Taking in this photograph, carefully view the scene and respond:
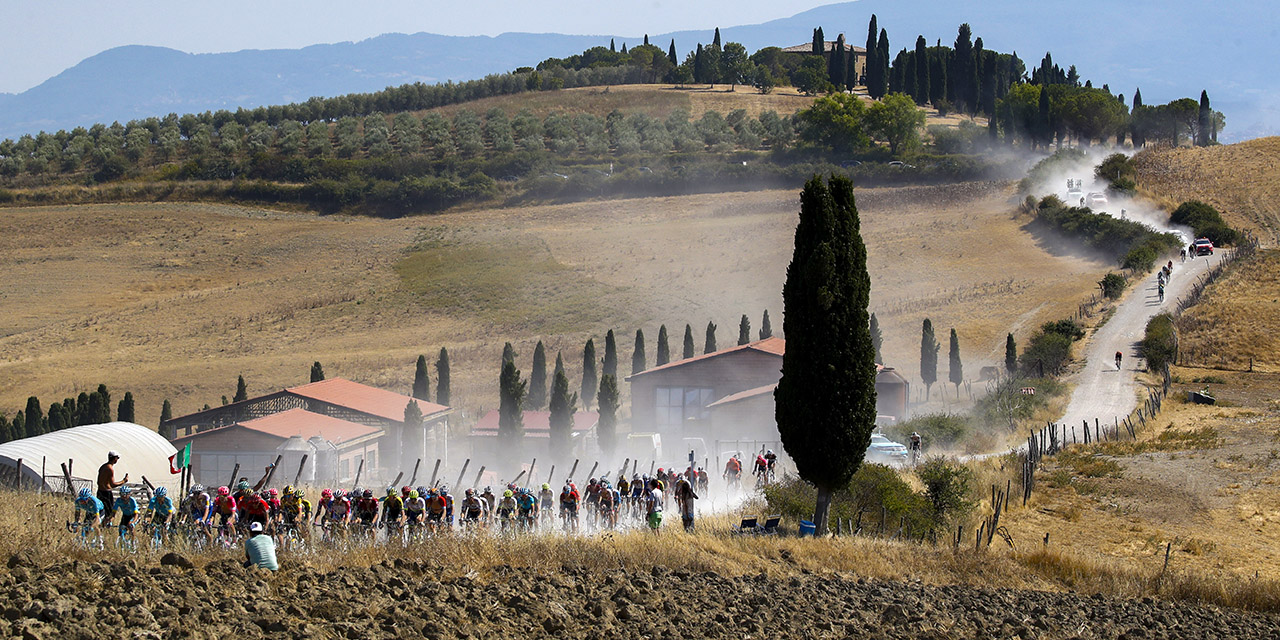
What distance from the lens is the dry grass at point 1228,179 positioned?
283ft

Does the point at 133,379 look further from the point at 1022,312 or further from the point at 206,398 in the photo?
the point at 1022,312

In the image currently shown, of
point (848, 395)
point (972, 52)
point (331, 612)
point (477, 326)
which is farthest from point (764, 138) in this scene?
point (331, 612)

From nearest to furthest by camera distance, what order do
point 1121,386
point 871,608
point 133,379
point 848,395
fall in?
point 871,608 → point 848,395 → point 1121,386 → point 133,379

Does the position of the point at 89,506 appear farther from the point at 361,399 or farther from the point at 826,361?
the point at 361,399

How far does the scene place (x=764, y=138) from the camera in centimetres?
13188

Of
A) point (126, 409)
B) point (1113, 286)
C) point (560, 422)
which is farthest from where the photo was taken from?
point (1113, 286)

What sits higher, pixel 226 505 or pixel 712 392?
pixel 226 505

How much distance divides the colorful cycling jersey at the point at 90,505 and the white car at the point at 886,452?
73.0 feet

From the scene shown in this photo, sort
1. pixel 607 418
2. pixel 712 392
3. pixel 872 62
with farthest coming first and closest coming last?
1. pixel 872 62
2. pixel 712 392
3. pixel 607 418

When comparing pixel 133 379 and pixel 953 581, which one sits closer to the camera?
pixel 953 581

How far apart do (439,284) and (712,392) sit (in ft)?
144

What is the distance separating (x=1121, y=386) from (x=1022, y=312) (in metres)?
21.5

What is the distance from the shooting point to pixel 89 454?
1054 inches

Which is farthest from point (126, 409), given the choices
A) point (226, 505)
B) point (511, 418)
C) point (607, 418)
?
point (226, 505)
